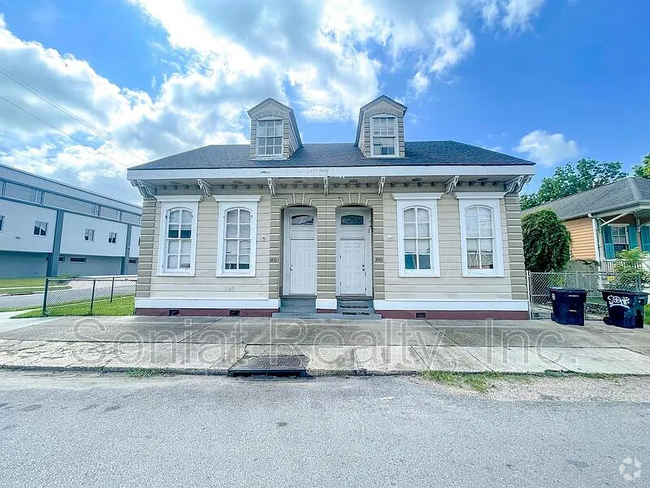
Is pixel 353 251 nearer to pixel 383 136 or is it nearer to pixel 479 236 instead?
pixel 479 236

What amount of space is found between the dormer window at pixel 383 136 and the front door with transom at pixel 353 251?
208 centimetres

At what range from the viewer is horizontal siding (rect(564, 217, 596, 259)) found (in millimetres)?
12914

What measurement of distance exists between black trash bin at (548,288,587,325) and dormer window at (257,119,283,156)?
945 cm

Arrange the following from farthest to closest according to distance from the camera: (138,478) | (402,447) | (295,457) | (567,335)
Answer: (567,335), (402,447), (295,457), (138,478)

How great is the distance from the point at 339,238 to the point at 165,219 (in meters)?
5.54

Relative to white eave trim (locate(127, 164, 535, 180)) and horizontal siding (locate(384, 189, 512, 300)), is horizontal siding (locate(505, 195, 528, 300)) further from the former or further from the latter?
white eave trim (locate(127, 164, 535, 180))

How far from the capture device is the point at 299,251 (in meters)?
9.20

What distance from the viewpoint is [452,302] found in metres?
8.07

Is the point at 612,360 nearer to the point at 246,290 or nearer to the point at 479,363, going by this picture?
the point at 479,363

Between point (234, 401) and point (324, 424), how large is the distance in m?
1.25

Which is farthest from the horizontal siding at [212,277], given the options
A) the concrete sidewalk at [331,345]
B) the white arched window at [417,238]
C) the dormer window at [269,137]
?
the white arched window at [417,238]

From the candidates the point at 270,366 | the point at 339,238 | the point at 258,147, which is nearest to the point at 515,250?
the point at 339,238

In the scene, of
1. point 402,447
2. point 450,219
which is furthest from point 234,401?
point 450,219

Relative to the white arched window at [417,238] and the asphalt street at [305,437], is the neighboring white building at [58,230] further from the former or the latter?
the white arched window at [417,238]
